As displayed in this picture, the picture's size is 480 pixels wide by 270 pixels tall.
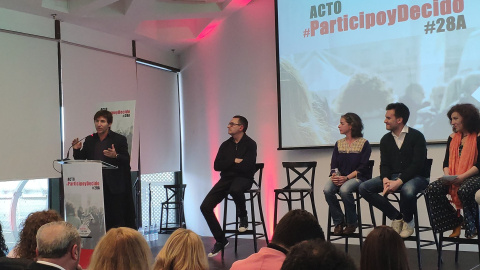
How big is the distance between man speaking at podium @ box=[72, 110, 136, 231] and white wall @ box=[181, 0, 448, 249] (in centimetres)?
234

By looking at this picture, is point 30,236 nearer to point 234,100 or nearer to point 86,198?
point 86,198

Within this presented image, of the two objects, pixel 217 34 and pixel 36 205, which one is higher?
pixel 217 34

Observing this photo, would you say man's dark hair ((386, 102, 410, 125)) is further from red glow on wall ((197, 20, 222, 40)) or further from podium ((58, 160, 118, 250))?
red glow on wall ((197, 20, 222, 40))

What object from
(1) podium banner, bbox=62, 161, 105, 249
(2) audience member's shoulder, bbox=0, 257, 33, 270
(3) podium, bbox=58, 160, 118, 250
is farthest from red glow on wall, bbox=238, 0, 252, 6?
(2) audience member's shoulder, bbox=0, 257, 33, 270

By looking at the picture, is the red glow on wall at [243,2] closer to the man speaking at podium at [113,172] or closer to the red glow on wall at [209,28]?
the red glow on wall at [209,28]

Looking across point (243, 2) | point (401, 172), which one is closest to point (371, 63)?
point (401, 172)

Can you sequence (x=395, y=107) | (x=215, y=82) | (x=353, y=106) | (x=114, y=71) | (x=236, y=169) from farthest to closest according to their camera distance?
(x=215, y=82), (x=114, y=71), (x=353, y=106), (x=236, y=169), (x=395, y=107)

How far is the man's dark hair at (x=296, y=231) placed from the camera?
90.5 inches

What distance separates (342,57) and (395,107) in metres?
1.61

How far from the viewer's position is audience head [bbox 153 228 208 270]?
1996mm

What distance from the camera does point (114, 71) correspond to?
22.8 ft

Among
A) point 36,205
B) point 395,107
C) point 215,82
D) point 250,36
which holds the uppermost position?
point 250,36

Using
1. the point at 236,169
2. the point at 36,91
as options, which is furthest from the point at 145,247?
the point at 36,91

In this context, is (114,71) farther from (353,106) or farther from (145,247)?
(145,247)
